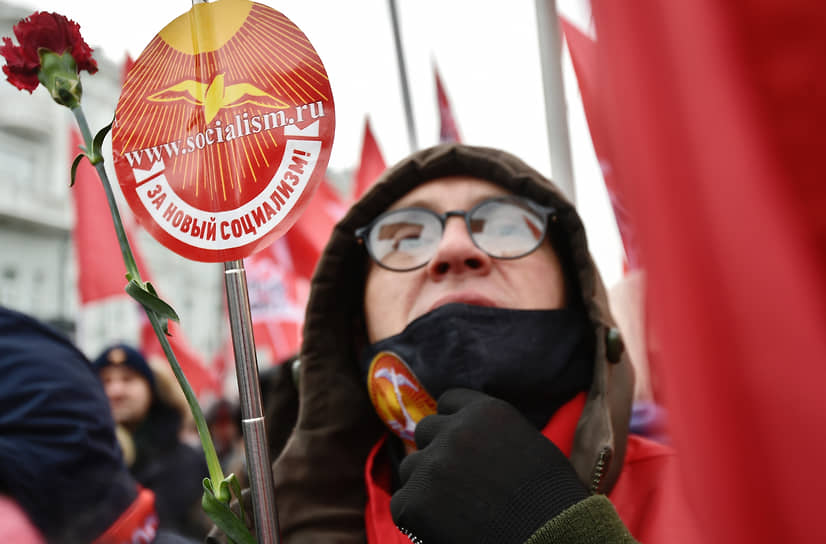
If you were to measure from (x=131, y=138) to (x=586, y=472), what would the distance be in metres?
0.93

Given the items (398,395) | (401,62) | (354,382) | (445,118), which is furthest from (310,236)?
(398,395)

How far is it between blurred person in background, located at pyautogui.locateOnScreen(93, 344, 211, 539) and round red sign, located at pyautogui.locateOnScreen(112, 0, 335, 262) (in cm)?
221

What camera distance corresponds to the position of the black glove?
0.91 metres

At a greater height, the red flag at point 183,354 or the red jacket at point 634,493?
the red jacket at point 634,493

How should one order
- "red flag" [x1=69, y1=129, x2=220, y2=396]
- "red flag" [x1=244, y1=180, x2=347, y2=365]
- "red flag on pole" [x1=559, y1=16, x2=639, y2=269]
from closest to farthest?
"red flag on pole" [x1=559, y1=16, x2=639, y2=269] → "red flag" [x1=69, y1=129, x2=220, y2=396] → "red flag" [x1=244, y1=180, x2=347, y2=365]

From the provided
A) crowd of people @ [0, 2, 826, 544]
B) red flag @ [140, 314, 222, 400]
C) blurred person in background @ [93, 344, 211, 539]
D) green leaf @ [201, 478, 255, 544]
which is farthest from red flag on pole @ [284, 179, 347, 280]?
green leaf @ [201, 478, 255, 544]

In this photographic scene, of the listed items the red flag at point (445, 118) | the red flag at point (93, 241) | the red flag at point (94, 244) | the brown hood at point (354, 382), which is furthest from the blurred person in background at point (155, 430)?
the red flag at point (445, 118)

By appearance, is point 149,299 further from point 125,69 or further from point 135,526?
point 125,69

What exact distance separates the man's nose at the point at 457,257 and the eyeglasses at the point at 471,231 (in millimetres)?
19

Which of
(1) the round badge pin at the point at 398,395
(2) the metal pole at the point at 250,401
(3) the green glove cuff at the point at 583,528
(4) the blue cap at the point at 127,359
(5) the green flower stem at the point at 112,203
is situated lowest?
(4) the blue cap at the point at 127,359

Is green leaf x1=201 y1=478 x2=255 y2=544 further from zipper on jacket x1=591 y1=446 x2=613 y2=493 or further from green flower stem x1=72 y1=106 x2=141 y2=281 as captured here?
zipper on jacket x1=591 y1=446 x2=613 y2=493

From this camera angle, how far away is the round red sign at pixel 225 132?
864 millimetres

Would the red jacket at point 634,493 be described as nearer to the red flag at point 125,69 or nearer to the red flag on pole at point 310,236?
the red flag at point 125,69

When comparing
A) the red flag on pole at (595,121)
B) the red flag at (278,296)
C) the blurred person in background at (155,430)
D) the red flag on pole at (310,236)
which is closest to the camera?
the red flag on pole at (595,121)
